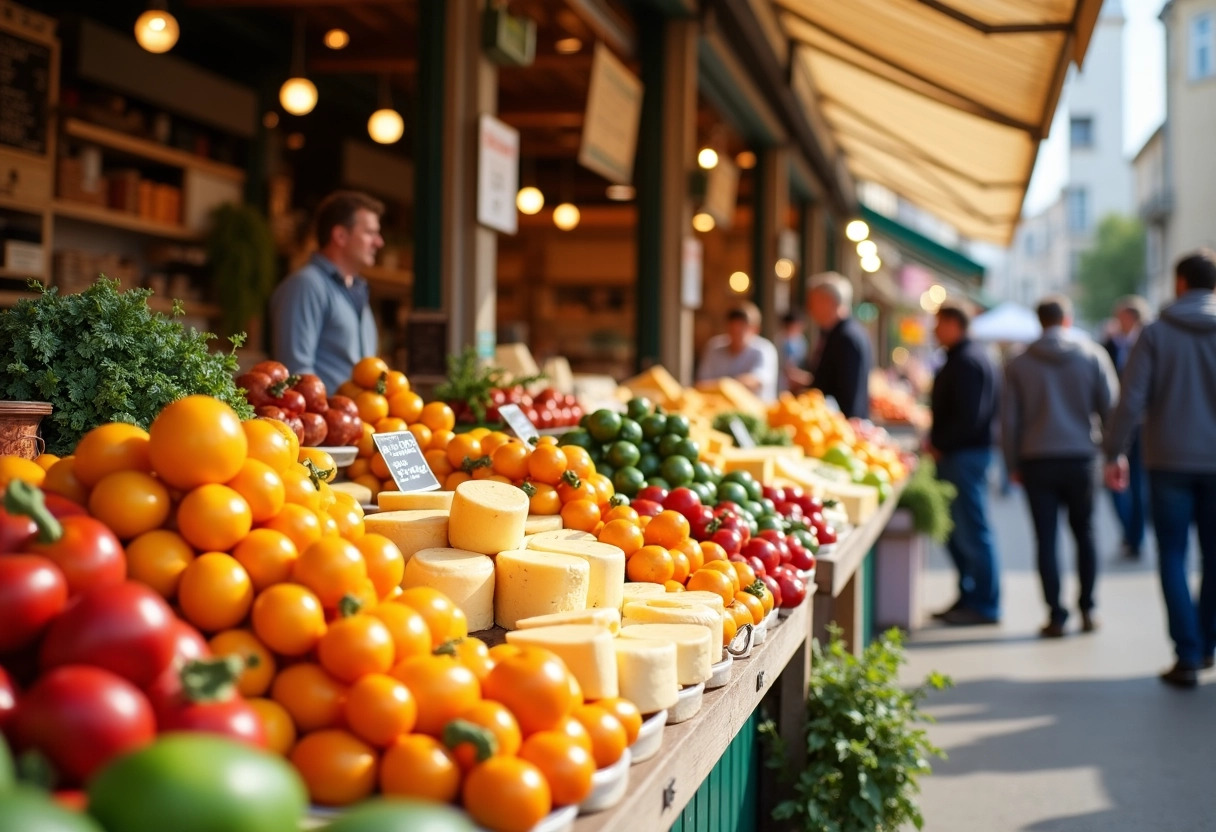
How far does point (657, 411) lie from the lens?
3.84 metres

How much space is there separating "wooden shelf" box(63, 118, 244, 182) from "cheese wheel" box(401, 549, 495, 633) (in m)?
6.02

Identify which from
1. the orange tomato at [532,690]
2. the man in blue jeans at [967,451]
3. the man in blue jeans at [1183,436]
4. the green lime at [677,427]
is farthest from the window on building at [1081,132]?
the orange tomato at [532,690]

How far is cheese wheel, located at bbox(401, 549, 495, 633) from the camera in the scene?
2.17 meters

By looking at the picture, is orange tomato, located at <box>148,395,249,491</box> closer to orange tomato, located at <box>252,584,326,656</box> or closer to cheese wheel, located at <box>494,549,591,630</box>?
orange tomato, located at <box>252,584,326,656</box>

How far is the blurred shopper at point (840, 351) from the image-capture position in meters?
7.81

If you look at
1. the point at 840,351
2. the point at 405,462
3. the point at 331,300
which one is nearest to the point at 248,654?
the point at 405,462

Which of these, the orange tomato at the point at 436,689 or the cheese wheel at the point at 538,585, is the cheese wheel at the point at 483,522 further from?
the orange tomato at the point at 436,689

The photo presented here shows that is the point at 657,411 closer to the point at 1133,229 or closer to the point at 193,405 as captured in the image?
the point at 193,405

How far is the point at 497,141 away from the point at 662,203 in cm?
281

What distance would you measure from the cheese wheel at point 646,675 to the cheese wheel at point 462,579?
0.39 m

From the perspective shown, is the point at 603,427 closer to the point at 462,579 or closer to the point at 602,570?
the point at 602,570

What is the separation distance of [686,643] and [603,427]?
1657 millimetres

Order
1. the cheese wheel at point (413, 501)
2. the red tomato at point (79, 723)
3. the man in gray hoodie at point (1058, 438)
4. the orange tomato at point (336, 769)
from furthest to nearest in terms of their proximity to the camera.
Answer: the man in gray hoodie at point (1058, 438)
the cheese wheel at point (413, 501)
the orange tomato at point (336, 769)
the red tomato at point (79, 723)

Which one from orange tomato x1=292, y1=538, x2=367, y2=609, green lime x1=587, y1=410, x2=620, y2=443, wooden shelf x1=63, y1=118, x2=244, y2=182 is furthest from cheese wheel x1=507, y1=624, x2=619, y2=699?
wooden shelf x1=63, y1=118, x2=244, y2=182
